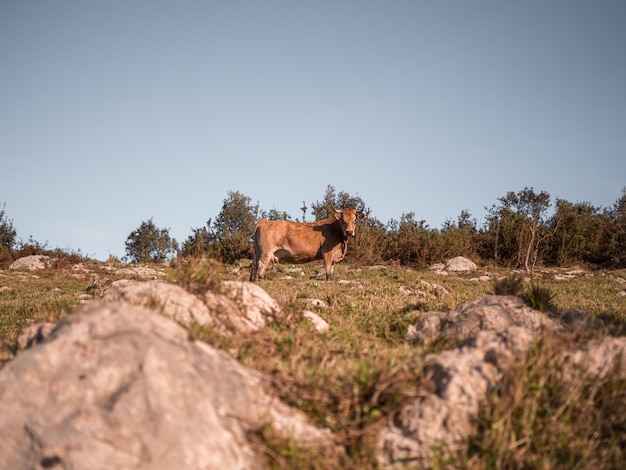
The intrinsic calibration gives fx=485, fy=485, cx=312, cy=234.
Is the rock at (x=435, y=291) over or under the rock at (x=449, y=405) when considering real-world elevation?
over

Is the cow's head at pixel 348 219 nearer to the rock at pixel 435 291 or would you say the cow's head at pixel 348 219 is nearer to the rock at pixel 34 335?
the rock at pixel 435 291

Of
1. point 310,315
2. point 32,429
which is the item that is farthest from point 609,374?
point 32,429

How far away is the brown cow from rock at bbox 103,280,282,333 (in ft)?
35.9

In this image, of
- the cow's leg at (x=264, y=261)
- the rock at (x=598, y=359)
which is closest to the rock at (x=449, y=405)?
the rock at (x=598, y=359)

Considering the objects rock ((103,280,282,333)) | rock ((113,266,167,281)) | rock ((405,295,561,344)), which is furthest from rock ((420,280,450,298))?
rock ((113,266,167,281))

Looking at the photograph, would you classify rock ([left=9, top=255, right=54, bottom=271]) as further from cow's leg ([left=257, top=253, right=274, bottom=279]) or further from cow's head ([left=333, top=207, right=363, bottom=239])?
cow's head ([left=333, top=207, right=363, bottom=239])

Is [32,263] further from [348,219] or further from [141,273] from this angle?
[348,219]

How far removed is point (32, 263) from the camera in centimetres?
2011

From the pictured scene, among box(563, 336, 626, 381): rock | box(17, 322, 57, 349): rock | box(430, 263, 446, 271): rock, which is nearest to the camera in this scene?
box(563, 336, 626, 381): rock

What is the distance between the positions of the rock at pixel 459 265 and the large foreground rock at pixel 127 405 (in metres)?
19.1

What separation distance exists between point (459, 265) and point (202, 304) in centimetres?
1879

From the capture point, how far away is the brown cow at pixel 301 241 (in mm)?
16297

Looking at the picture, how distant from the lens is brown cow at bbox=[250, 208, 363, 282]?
642 inches

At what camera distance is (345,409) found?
3.41 meters
